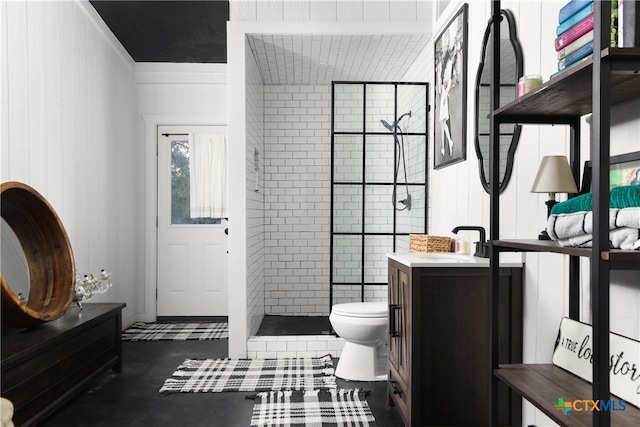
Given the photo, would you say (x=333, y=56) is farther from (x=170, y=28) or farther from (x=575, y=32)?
(x=575, y=32)

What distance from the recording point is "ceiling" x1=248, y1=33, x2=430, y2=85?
13.4 ft

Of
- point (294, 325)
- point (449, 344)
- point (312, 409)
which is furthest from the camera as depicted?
point (294, 325)

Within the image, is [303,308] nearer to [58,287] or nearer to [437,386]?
[58,287]

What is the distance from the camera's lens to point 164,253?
5.61 meters

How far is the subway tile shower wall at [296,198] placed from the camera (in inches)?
217

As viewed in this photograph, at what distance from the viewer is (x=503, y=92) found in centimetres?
262

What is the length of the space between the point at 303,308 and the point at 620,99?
4303 mm

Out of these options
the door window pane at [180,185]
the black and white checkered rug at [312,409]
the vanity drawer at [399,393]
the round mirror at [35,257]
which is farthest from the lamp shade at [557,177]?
the door window pane at [180,185]

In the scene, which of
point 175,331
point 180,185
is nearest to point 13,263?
point 175,331

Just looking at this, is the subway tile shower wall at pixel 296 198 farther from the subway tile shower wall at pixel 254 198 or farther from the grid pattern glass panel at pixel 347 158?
the grid pattern glass panel at pixel 347 158

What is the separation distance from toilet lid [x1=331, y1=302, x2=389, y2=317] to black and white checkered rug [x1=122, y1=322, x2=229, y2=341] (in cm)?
169

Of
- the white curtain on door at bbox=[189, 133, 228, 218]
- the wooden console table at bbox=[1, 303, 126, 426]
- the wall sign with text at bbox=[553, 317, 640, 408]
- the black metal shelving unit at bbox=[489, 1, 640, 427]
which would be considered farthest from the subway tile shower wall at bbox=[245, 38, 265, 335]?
the wall sign with text at bbox=[553, 317, 640, 408]

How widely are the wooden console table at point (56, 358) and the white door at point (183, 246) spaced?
1.93m

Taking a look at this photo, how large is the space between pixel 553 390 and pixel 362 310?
76.0 inches
